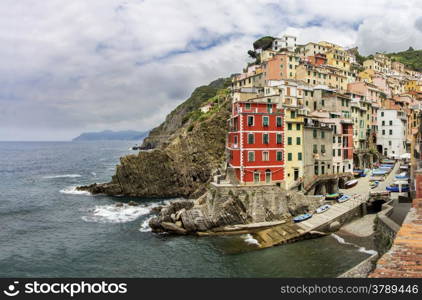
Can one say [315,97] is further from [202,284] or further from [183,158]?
[202,284]

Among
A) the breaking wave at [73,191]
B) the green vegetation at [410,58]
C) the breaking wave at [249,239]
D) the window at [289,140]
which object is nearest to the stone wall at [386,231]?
the breaking wave at [249,239]

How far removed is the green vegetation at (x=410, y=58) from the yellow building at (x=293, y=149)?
133205 millimetres

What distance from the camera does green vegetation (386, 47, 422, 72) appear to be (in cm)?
15825

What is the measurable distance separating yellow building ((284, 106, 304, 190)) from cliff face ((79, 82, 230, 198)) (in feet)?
79.2

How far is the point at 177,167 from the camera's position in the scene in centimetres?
7294

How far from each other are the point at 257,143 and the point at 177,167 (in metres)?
31.5

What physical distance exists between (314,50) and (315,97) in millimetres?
49399

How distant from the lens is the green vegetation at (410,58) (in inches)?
6230

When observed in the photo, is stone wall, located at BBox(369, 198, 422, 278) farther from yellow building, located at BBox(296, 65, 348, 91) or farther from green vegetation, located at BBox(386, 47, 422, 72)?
green vegetation, located at BBox(386, 47, 422, 72)

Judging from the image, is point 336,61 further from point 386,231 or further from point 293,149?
point 386,231

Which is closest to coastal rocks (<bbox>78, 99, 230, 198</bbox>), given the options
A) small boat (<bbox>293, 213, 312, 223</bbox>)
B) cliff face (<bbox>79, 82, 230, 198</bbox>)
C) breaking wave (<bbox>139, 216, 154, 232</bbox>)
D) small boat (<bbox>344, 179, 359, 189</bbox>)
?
cliff face (<bbox>79, 82, 230, 198</bbox>)

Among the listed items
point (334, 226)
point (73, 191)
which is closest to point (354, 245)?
point (334, 226)

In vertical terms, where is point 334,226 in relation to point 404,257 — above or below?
below

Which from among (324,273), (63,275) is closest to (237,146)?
(324,273)
